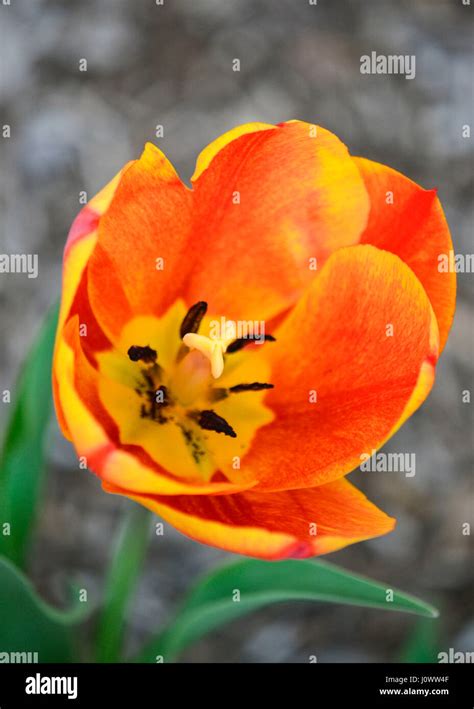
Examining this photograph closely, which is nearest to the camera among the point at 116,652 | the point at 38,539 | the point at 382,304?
the point at 382,304

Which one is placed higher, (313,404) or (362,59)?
(362,59)

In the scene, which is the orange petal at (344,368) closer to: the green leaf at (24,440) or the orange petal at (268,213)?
the orange petal at (268,213)

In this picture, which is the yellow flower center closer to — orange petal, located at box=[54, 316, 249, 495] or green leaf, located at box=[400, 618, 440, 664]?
orange petal, located at box=[54, 316, 249, 495]

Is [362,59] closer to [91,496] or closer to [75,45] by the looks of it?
[75,45]

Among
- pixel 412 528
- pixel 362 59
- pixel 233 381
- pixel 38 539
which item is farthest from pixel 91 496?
pixel 362 59

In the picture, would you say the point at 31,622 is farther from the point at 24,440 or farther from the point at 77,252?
the point at 77,252

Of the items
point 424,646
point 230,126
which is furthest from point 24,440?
point 230,126
